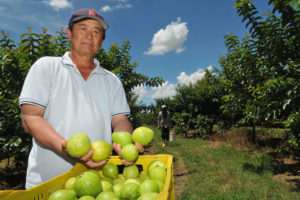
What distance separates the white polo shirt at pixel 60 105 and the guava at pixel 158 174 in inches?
27.4

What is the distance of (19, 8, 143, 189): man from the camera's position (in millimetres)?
1733

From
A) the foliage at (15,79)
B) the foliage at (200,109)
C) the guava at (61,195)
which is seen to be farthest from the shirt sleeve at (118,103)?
the foliage at (200,109)

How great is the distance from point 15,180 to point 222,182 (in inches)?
226

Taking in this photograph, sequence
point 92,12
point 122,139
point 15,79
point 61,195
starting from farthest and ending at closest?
point 15,79 < point 92,12 < point 122,139 < point 61,195

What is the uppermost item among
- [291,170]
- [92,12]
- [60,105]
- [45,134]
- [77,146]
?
[92,12]

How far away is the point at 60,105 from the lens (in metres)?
1.88

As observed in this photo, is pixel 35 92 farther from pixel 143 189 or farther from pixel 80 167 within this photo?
pixel 143 189

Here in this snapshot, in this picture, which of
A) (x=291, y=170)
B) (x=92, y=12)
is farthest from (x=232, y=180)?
(x=92, y=12)

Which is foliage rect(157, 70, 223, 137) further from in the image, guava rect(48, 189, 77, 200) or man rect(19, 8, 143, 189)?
guava rect(48, 189, 77, 200)

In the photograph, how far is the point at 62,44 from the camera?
4.70m

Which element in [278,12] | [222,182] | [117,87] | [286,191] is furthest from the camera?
[222,182]

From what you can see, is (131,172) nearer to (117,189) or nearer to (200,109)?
(117,189)

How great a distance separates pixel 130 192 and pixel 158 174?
27 cm

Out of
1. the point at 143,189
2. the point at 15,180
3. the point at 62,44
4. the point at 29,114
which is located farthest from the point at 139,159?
the point at 15,180
